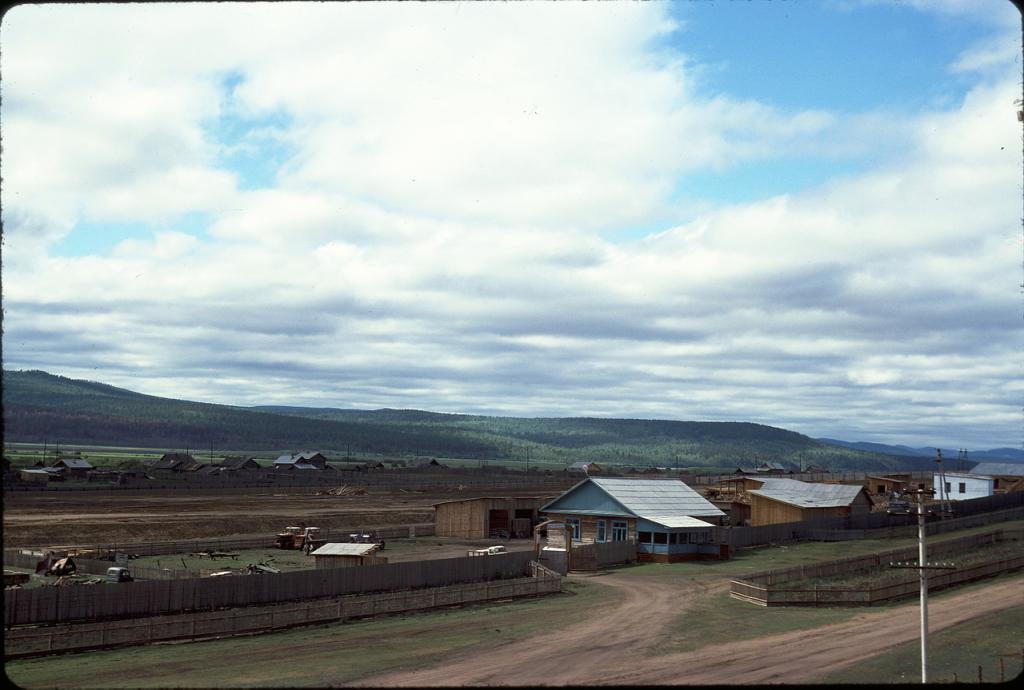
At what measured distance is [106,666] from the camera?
3209 centimetres

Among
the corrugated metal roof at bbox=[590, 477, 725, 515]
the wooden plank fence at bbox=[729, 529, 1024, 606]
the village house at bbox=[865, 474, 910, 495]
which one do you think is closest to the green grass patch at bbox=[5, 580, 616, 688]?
the wooden plank fence at bbox=[729, 529, 1024, 606]

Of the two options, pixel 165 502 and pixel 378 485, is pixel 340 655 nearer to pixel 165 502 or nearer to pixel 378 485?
pixel 165 502

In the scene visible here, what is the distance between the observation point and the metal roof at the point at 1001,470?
391 feet

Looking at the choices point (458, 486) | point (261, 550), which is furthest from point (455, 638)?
point (458, 486)

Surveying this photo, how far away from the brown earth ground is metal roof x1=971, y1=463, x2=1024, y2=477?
6718cm

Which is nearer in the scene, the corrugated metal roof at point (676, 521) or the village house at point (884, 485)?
the corrugated metal roof at point (676, 521)

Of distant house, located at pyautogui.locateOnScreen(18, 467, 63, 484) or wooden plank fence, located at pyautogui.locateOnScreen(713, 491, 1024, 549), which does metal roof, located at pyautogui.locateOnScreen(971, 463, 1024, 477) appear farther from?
distant house, located at pyautogui.locateOnScreen(18, 467, 63, 484)

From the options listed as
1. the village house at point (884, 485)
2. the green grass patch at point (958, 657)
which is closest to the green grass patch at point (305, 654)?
the green grass patch at point (958, 657)

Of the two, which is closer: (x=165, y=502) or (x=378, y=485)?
(x=165, y=502)

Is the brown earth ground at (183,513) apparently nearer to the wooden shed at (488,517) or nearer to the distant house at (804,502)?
the wooden shed at (488,517)

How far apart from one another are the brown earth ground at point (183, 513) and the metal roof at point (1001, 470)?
67.2 metres

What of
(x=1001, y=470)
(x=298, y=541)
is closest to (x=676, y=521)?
(x=298, y=541)

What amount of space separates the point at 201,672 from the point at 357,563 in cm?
2099

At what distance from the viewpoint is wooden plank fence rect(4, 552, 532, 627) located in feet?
123
